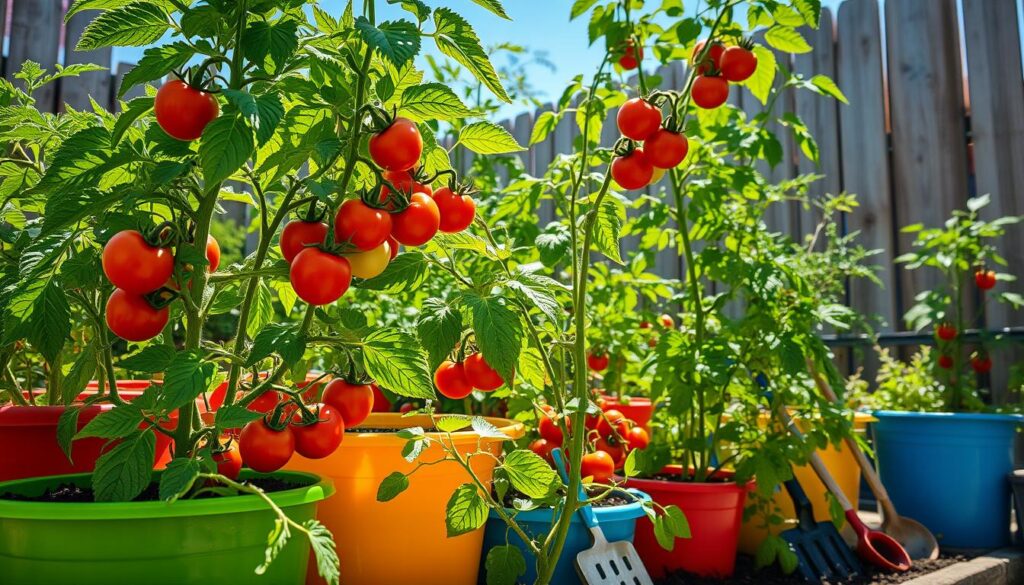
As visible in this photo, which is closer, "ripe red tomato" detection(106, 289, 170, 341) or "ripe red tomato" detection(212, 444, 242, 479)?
"ripe red tomato" detection(106, 289, 170, 341)

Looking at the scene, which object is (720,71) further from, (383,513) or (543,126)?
(383,513)

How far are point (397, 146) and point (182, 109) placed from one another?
8.7 inches

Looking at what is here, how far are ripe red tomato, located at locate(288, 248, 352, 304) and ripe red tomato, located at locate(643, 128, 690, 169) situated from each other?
24.7 inches

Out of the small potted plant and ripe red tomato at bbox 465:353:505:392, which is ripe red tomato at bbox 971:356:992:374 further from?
ripe red tomato at bbox 465:353:505:392

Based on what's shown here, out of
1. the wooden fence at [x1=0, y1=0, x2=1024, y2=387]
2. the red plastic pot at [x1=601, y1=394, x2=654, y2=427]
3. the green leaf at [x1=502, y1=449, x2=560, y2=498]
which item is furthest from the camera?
the wooden fence at [x1=0, y1=0, x2=1024, y2=387]

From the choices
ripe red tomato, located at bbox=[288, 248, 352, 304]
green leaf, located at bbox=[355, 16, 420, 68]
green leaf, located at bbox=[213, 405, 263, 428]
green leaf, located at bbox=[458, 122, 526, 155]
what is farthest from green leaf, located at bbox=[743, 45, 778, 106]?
green leaf, located at bbox=[213, 405, 263, 428]

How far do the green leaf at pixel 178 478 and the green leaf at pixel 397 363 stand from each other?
21 centimetres

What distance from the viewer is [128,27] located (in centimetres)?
82

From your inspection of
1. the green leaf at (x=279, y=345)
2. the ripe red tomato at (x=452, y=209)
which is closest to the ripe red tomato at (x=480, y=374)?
the ripe red tomato at (x=452, y=209)

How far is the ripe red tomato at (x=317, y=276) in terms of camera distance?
78cm

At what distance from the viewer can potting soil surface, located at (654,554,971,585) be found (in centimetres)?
152

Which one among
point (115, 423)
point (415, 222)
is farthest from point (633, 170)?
point (115, 423)

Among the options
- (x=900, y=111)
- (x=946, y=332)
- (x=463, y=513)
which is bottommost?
Answer: (x=463, y=513)

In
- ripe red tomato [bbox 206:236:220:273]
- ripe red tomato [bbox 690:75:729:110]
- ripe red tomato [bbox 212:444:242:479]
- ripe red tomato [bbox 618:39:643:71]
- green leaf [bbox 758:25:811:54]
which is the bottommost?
ripe red tomato [bbox 212:444:242:479]
